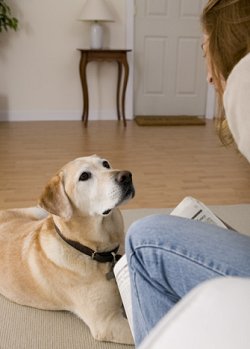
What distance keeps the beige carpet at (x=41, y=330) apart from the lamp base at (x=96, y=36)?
10.9 feet


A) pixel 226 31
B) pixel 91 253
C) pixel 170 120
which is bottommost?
pixel 170 120

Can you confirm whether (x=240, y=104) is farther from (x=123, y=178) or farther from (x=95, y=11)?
(x=95, y=11)

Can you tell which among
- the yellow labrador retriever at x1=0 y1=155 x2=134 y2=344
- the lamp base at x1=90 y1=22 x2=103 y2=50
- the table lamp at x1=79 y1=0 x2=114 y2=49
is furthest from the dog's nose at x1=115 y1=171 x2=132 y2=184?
the lamp base at x1=90 y1=22 x2=103 y2=50

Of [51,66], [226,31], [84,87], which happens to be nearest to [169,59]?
[84,87]

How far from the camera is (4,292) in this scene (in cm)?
160

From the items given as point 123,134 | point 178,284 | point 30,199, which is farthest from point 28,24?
point 178,284

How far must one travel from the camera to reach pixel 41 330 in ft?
4.74

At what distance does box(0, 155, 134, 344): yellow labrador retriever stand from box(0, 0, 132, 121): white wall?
132 inches

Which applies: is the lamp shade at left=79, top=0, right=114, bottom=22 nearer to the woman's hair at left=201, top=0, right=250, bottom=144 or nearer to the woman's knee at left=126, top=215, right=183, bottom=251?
the woman's hair at left=201, top=0, right=250, bottom=144

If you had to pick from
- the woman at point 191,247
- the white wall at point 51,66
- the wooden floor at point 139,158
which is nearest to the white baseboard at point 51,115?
the white wall at point 51,66

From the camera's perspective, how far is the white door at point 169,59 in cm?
465

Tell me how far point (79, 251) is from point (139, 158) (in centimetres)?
206

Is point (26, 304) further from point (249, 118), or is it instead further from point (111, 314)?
point (249, 118)

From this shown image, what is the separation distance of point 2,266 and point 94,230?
388 mm
